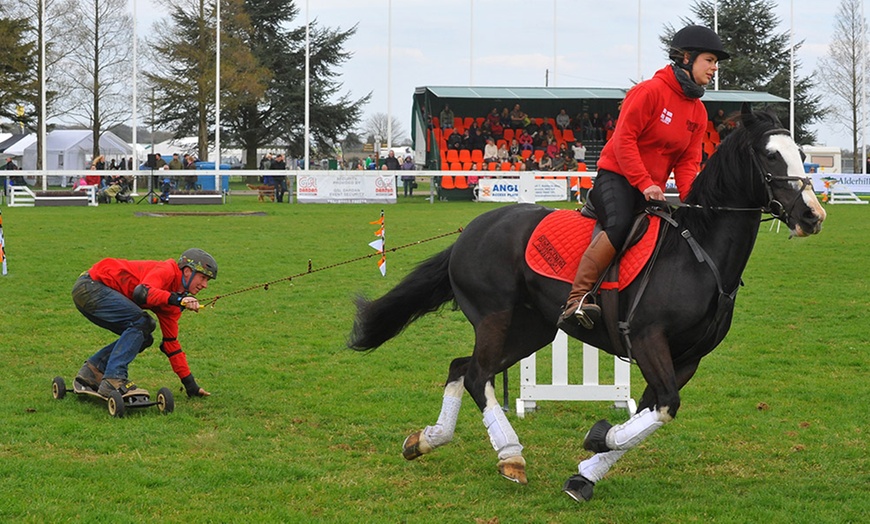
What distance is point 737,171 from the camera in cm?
616

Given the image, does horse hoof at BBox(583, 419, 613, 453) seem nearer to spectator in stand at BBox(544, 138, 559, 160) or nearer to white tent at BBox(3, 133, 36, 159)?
spectator in stand at BBox(544, 138, 559, 160)

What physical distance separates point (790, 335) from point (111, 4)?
156 feet

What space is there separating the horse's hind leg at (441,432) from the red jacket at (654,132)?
1.80m

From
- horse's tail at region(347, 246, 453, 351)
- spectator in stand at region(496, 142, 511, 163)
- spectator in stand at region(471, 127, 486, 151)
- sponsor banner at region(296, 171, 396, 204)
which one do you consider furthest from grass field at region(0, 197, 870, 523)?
spectator in stand at region(471, 127, 486, 151)

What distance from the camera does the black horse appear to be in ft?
19.8

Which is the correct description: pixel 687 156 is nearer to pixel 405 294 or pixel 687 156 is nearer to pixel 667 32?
pixel 405 294

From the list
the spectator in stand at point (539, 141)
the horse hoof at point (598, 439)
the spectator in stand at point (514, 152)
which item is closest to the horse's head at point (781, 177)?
the horse hoof at point (598, 439)

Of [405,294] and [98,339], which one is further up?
[405,294]

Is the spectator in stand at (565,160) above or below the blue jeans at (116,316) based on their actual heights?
above

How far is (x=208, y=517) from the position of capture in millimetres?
5727

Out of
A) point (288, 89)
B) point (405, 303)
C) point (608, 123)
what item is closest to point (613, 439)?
point (405, 303)

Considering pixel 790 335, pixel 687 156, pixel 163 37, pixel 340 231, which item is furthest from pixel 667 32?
pixel 687 156

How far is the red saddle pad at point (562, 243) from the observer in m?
6.52

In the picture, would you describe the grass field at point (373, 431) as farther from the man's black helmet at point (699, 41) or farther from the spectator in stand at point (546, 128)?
the spectator in stand at point (546, 128)
